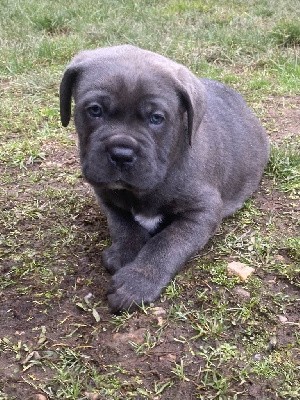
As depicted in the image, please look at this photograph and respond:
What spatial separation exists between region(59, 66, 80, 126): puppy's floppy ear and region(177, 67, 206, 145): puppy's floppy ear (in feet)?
2.15

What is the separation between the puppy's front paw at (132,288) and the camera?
150 inches

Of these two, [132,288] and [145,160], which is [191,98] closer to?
[145,160]

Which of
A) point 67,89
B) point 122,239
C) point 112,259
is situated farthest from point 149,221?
point 67,89

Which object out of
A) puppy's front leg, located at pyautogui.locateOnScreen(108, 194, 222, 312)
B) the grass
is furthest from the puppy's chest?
the grass

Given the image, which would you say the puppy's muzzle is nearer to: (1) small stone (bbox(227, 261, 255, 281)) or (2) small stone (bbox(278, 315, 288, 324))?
(1) small stone (bbox(227, 261, 255, 281))

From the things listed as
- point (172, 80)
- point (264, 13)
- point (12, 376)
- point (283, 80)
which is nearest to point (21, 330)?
point (12, 376)

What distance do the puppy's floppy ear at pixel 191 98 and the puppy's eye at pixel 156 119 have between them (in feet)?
0.79

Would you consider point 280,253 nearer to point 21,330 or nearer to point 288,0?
point 21,330

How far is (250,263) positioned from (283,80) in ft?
12.1

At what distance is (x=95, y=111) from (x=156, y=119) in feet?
1.19

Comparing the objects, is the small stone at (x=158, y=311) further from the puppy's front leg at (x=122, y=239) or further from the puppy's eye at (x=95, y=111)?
the puppy's eye at (x=95, y=111)

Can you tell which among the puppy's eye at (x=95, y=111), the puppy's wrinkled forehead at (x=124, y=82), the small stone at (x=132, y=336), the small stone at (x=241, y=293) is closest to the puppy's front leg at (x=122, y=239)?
the small stone at (x=132, y=336)

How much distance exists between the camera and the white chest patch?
4.45 meters

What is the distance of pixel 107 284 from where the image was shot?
4.11 m
